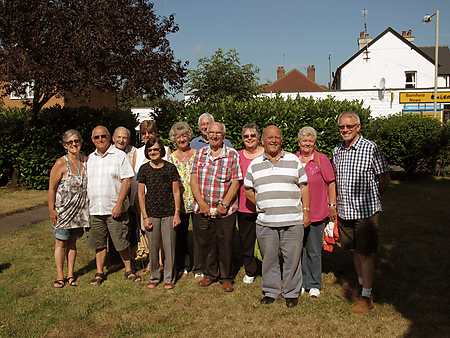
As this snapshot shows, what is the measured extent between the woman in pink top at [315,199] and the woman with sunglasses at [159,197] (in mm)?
1463

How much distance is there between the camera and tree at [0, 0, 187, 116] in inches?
401

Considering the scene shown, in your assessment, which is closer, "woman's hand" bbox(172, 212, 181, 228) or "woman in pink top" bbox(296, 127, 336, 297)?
"woman in pink top" bbox(296, 127, 336, 297)

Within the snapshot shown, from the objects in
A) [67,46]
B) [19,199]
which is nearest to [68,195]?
[67,46]

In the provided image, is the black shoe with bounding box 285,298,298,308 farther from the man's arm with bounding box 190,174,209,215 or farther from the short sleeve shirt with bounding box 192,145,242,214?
the man's arm with bounding box 190,174,209,215

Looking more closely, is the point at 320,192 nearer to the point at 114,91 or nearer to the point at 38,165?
the point at 114,91

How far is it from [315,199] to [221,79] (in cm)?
1451

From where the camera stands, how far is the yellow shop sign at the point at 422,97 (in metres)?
27.6

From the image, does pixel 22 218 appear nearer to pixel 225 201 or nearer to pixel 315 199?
pixel 225 201

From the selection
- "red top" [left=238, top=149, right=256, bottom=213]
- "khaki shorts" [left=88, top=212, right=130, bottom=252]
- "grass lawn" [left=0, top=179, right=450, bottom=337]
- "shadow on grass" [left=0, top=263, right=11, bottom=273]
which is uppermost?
"red top" [left=238, top=149, right=256, bottom=213]

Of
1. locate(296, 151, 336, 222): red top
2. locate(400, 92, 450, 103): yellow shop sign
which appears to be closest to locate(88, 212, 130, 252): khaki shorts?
locate(296, 151, 336, 222): red top

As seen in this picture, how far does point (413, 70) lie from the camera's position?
119 ft

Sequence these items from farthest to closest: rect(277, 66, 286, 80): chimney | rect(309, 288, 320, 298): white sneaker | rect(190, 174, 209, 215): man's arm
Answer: rect(277, 66, 286, 80): chimney < rect(190, 174, 209, 215): man's arm < rect(309, 288, 320, 298): white sneaker

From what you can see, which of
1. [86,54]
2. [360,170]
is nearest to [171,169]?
[360,170]

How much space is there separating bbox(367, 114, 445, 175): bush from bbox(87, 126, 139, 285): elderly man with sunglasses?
A: 31.4ft
